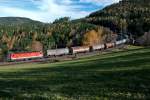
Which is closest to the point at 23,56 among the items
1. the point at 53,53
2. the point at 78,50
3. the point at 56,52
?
the point at 53,53

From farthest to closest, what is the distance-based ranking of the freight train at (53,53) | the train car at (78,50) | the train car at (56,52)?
the train car at (78,50) < the train car at (56,52) < the freight train at (53,53)

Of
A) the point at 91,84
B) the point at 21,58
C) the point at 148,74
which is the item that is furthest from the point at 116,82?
the point at 21,58

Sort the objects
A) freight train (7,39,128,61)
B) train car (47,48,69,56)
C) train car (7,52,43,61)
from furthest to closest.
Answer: train car (47,48,69,56) → freight train (7,39,128,61) → train car (7,52,43,61)

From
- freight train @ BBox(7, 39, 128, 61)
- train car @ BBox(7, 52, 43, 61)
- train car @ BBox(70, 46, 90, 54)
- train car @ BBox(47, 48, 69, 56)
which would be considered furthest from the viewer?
train car @ BBox(70, 46, 90, 54)

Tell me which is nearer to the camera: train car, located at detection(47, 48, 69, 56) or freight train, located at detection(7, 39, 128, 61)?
freight train, located at detection(7, 39, 128, 61)

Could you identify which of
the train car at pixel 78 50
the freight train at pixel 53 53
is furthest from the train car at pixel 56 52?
the train car at pixel 78 50

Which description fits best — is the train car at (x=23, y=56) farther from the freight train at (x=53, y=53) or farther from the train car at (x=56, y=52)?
the train car at (x=56, y=52)

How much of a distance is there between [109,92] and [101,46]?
109m

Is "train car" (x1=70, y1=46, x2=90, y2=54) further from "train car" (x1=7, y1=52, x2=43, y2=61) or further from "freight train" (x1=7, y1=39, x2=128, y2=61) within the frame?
"train car" (x1=7, y1=52, x2=43, y2=61)

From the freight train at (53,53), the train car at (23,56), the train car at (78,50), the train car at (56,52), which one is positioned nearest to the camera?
the train car at (23,56)

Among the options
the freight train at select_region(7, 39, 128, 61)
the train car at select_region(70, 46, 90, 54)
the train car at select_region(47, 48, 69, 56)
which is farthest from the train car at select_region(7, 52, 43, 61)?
the train car at select_region(70, 46, 90, 54)

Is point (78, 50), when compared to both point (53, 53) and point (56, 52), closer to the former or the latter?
point (56, 52)

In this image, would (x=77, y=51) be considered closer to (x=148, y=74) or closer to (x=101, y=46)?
(x=101, y=46)

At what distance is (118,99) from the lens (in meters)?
18.4
